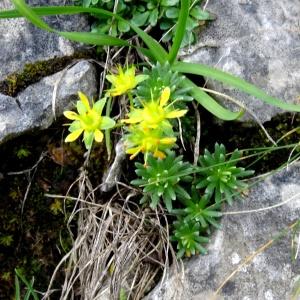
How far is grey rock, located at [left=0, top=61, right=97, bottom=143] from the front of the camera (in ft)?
7.92

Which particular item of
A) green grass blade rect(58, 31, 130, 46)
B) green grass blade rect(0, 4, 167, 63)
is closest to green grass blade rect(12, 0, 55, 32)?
green grass blade rect(0, 4, 167, 63)

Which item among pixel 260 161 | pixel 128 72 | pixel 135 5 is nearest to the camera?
pixel 128 72

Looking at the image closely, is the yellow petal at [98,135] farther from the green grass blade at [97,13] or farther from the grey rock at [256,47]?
the grey rock at [256,47]

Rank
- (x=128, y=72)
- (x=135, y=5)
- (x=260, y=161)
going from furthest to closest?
1. (x=135, y=5)
2. (x=260, y=161)
3. (x=128, y=72)

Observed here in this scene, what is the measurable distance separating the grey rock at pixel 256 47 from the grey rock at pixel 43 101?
39 cm

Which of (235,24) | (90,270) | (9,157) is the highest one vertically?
(235,24)

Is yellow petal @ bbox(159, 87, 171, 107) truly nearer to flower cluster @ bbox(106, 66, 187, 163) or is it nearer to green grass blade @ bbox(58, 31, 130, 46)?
flower cluster @ bbox(106, 66, 187, 163)

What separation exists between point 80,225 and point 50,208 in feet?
0.45

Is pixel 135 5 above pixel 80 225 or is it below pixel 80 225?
above

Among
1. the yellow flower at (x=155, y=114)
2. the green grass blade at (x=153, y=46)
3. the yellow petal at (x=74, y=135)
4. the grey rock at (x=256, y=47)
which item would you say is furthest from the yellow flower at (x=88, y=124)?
the grey rock at (x=256, y=47)

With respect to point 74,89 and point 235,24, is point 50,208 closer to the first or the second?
point 74,89

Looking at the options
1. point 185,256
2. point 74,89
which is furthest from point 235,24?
point 185,256

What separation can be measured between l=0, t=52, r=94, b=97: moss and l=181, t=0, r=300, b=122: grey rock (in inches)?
18.1

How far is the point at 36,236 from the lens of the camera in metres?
2.50
